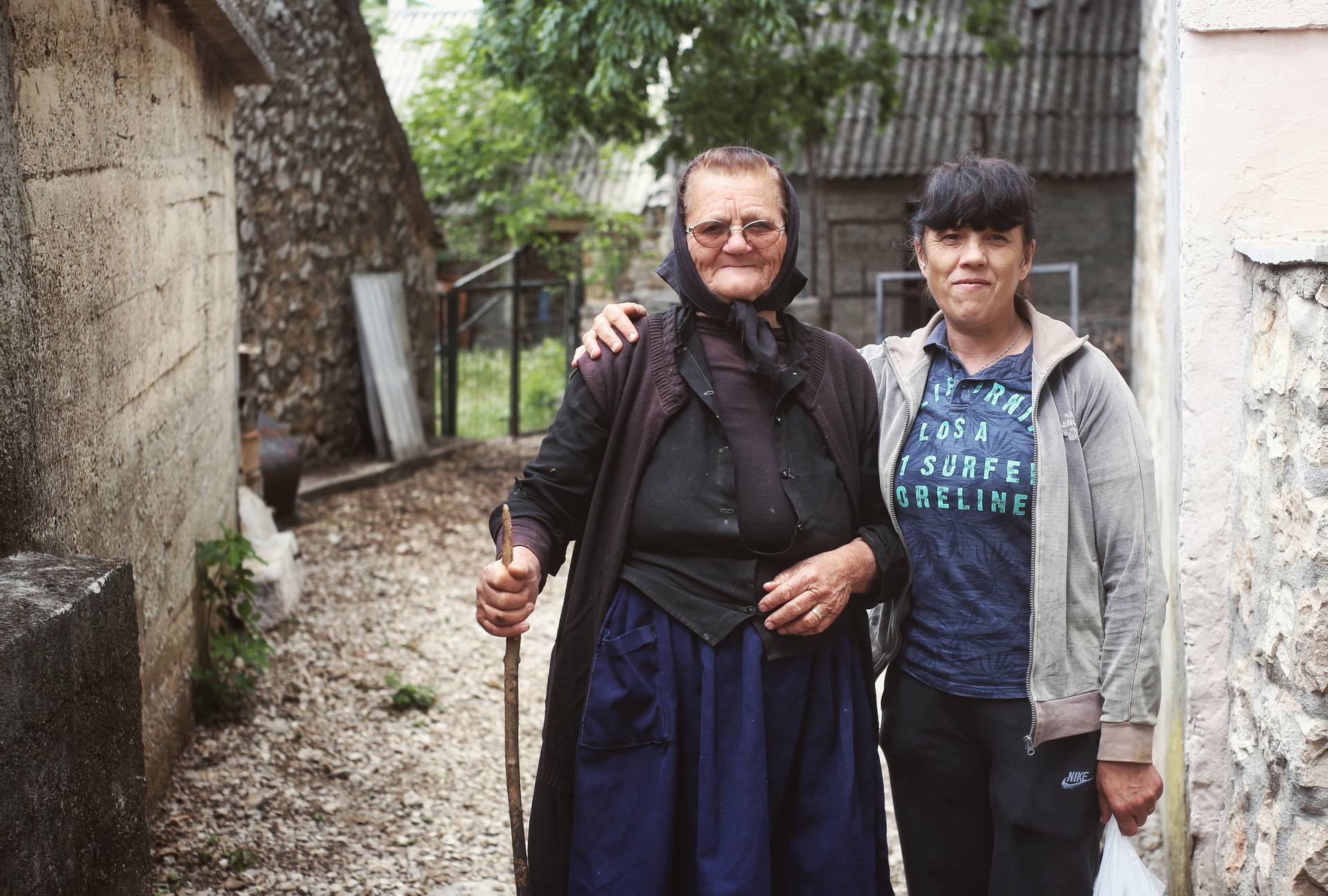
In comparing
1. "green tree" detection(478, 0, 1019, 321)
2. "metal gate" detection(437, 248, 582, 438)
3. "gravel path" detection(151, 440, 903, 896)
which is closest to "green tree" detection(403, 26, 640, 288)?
"metal gate" detection(437, 248, 582, 438)

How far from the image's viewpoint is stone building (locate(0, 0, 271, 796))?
2.35 metres

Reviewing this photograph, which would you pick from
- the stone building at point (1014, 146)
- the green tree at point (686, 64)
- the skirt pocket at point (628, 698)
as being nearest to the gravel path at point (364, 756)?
the skirt pocket at point (628, 698)

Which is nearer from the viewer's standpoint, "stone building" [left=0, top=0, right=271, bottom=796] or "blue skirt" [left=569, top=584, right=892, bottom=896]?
"blue skirt" [left=569, top=584, right=892, bottom=896]

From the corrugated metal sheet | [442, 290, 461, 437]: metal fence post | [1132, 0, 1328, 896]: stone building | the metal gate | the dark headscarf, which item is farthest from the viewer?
the metal gate

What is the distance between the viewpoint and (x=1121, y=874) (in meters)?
2.19

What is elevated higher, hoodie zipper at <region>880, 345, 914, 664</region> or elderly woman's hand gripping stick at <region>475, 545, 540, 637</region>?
hoodie zipper at <region>880, 345, 914, 664</region>

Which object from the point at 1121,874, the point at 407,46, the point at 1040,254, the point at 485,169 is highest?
the point at 407,46

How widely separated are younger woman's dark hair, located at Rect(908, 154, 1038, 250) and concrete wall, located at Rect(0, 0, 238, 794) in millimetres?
1694

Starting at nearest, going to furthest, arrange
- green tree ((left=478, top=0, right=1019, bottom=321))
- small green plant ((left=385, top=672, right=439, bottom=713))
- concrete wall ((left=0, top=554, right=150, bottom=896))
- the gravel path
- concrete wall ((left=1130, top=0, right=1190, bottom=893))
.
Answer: concrete wall ((left=0, top=554, right=150, bottom=896))
concrete wall ((left=1130, top=0, right=1190, bottom=893))
the gravel path
small green plant ((left=385, top=672, right=439, bottom=713))
green tree ((left=478, top=0, right=1019, bottom=321))

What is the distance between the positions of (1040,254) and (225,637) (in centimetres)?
965

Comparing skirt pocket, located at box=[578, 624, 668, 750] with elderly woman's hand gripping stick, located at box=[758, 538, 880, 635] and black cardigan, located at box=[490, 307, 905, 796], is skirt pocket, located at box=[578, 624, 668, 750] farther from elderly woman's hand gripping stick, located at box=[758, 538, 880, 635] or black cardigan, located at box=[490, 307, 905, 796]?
elderly woman's hand gripping stick, located at box=[758, 538, 880, 635]

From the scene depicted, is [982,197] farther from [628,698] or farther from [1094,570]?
[628,698]

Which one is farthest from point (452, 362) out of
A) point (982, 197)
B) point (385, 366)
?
point (982, 197)

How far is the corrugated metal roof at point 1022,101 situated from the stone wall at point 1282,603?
10.6 m
